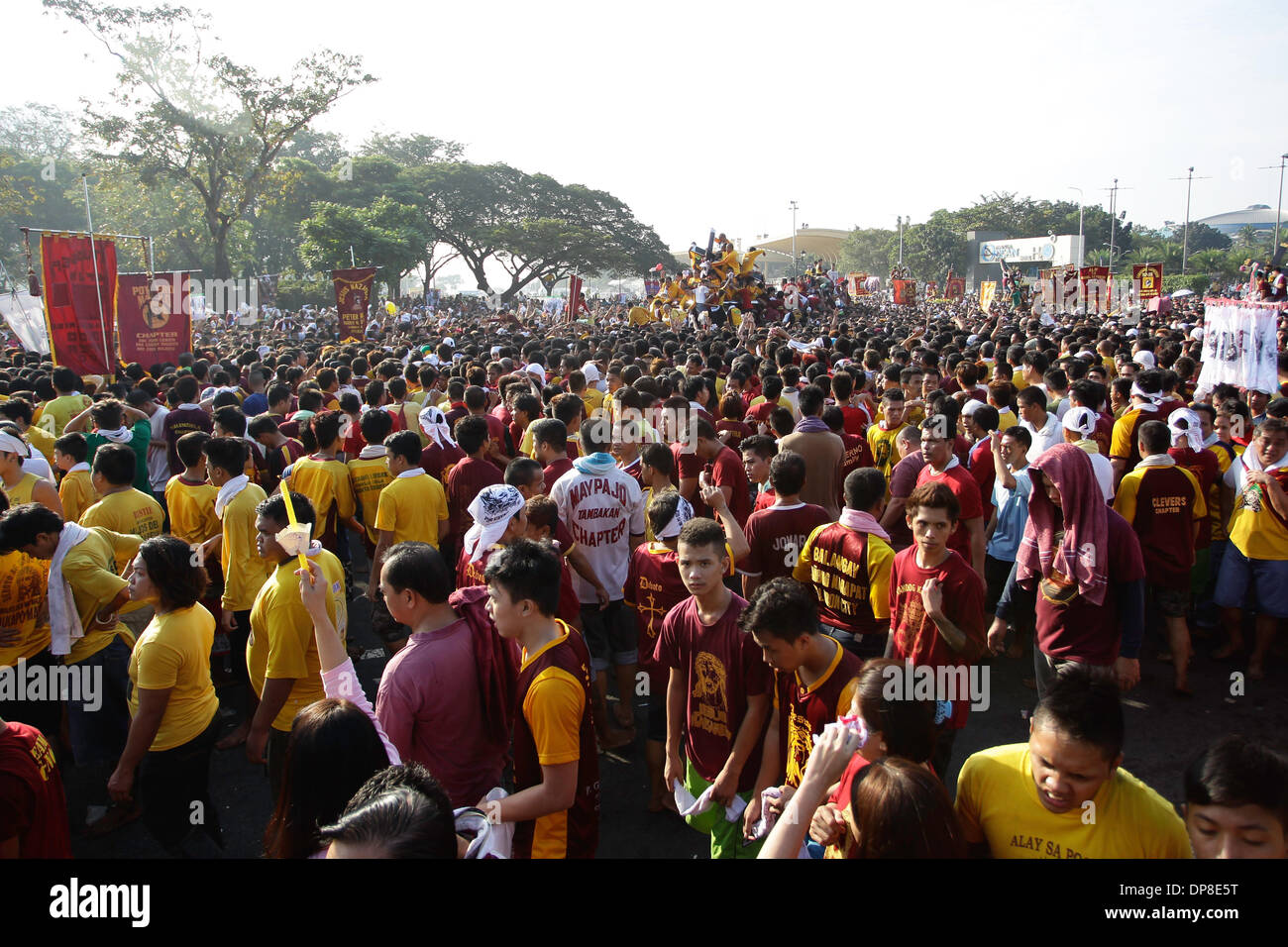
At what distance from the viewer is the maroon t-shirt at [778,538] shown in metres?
4.17

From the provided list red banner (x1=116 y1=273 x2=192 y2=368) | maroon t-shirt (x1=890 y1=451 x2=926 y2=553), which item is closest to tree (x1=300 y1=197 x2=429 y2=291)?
red banner (x1=116 y1=273 x2=192 y2=368)

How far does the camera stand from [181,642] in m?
3.39

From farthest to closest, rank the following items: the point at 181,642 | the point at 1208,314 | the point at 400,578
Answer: the point at 1208,314
the point at 181,642
the point at 400,578

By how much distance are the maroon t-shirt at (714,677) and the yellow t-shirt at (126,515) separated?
328 centimetres

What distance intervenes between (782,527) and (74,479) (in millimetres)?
4763

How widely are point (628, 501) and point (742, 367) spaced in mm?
3746

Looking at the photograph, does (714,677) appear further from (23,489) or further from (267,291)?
(267,291)

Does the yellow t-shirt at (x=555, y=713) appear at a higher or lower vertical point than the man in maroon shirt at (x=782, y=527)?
lower

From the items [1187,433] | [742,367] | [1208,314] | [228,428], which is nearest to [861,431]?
[742,367]

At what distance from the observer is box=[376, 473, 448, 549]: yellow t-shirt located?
504 centimetres

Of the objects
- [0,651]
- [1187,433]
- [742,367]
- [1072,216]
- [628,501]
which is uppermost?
[1072,216]

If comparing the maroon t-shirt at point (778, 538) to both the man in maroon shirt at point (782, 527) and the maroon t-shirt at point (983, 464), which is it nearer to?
the man in maroon shirt at point (782, 527)

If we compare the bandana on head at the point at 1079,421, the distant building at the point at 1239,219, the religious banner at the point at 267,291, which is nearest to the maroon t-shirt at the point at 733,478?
the bandana on head at the point at 1079,421
